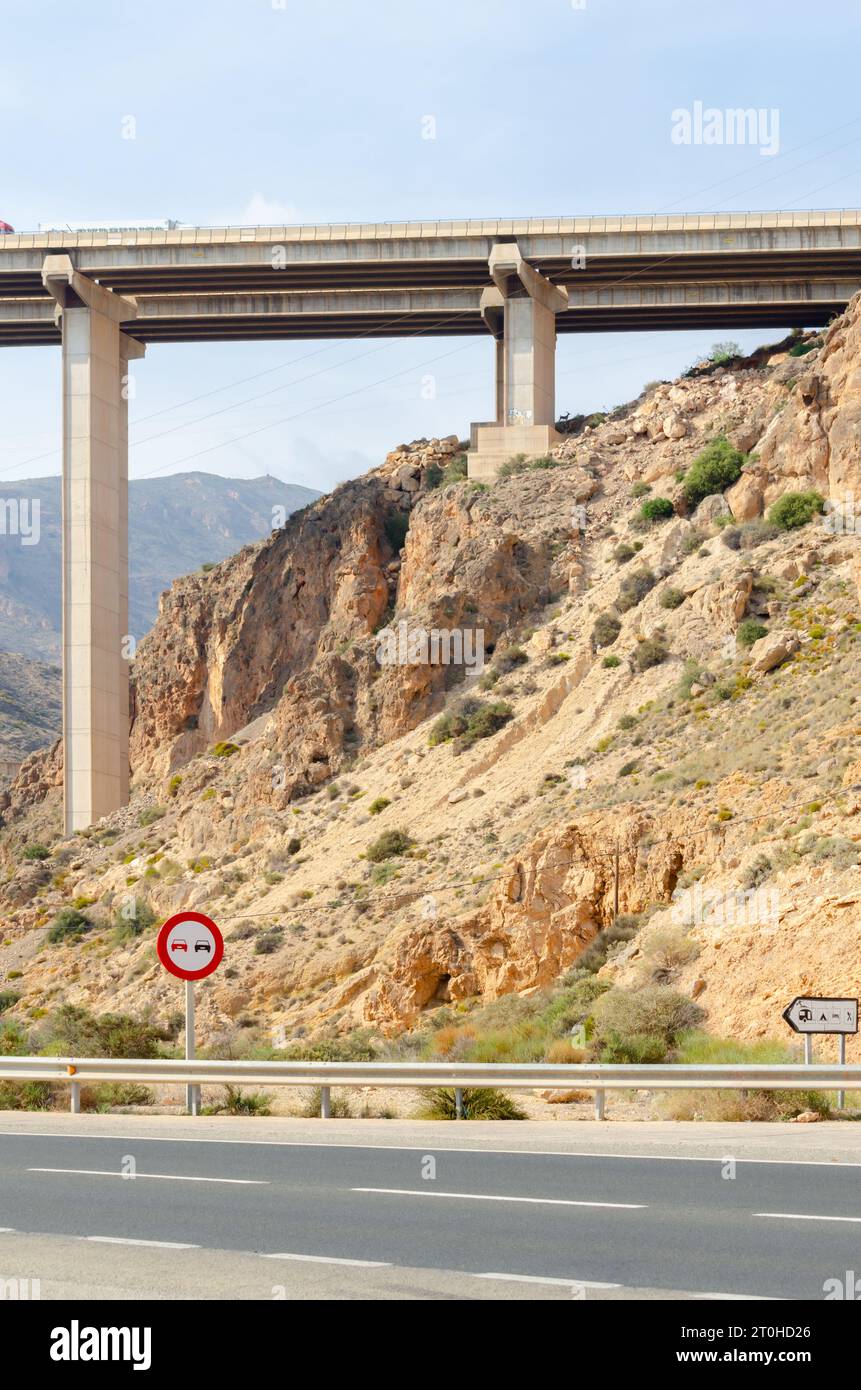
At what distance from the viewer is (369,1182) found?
1386 centimetres

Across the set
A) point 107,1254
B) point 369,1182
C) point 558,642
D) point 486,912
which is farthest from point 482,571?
point 107,1254

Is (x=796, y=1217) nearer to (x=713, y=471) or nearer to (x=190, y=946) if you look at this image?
(x=190, y=946)

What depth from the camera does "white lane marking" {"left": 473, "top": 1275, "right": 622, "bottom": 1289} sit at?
364 inches

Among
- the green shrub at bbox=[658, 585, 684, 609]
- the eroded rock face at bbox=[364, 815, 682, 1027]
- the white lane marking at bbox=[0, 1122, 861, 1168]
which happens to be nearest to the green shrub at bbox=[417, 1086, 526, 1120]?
the white lane marking at bbox=[0, 1122, 861, 1168]

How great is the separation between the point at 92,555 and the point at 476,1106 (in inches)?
1545

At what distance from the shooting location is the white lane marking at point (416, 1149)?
49.0ft

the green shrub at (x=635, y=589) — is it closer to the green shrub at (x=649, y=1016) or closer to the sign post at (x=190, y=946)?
the green shrub at (x=649, y=1016)

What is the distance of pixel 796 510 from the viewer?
43.7 meters

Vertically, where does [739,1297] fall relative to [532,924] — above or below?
above

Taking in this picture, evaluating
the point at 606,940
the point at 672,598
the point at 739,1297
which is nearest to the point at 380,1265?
the point at 739,1297

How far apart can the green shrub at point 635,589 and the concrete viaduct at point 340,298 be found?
1006 centimetres

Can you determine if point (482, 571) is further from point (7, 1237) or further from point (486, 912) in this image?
point (7, 1237)

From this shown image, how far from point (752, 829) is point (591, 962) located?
377 cm

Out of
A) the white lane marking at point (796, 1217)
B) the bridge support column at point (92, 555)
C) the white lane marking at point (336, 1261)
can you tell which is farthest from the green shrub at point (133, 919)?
the white lane marking at point (336, 1261)
